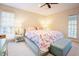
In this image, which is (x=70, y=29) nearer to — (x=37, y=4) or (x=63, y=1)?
(x=63, y=1)

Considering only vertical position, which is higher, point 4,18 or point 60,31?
point 4,18

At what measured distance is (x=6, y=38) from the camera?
5.49 feet

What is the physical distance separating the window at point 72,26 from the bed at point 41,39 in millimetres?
166

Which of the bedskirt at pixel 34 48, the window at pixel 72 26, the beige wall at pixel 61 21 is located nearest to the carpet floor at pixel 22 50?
the bedskirt at pixel 34 48

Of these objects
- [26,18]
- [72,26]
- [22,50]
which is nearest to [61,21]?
[72,26]

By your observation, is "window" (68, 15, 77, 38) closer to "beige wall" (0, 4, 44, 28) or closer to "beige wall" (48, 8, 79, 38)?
"beige wall" (48, 8, 79, 38)

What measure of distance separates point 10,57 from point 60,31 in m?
1.06

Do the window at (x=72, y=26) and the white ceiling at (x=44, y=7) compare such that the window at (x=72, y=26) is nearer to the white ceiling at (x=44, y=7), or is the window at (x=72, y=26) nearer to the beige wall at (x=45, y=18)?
the beige wall at (x=45, y=18)

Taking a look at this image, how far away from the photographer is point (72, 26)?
167 centimetres

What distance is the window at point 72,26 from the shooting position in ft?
5.37

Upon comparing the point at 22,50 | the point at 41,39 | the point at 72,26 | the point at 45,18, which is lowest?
the point at 22,50

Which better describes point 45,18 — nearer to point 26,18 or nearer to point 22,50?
point 26,18

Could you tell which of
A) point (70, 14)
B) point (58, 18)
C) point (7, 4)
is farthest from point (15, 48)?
point (70, 14)

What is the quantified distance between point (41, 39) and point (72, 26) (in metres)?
0.62
